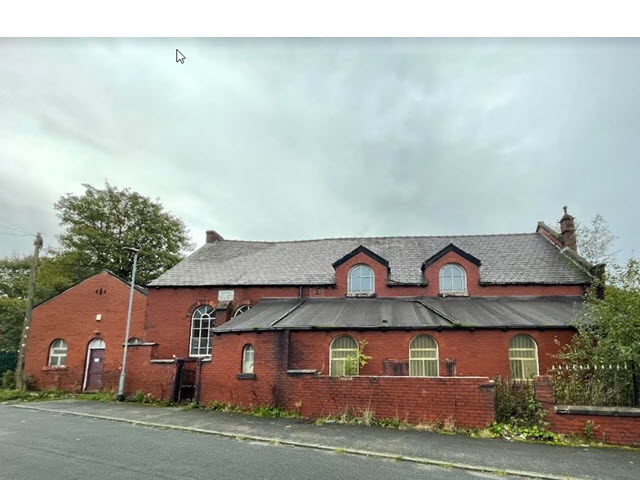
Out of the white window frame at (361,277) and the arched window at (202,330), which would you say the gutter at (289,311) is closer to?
the white window frame at (361,277)

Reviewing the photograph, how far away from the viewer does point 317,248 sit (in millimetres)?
23500

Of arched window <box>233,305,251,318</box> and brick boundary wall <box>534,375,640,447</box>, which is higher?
arched window <box>233,305,251,318</box>

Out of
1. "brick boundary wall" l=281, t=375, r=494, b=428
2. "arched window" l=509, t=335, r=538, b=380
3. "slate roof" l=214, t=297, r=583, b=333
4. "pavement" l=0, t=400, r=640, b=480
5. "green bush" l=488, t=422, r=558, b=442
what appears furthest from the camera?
"slate roof" l=214, t=297, r=583, b=333

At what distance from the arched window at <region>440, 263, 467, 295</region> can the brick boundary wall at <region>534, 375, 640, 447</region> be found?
9.00m

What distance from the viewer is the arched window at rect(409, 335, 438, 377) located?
14.6m

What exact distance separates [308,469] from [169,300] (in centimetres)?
1500

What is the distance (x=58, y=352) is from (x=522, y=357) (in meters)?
24.5

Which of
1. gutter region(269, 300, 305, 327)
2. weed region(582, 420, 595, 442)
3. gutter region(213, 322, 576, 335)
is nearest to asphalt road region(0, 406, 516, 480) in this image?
weed region(582, 420, 595, 442)

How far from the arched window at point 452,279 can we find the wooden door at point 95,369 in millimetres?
19479

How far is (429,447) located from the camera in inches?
345

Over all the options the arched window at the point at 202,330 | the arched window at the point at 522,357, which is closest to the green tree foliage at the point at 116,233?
the arched window at the point at 202,330

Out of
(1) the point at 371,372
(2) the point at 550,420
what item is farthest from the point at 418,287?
(2) the point at 550,420

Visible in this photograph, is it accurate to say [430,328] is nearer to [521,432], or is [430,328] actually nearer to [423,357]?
[423,357]

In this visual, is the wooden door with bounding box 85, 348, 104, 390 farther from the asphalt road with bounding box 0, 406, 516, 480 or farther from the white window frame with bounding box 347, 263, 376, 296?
the white window frame with bounding box 347, 263, 376, 296
